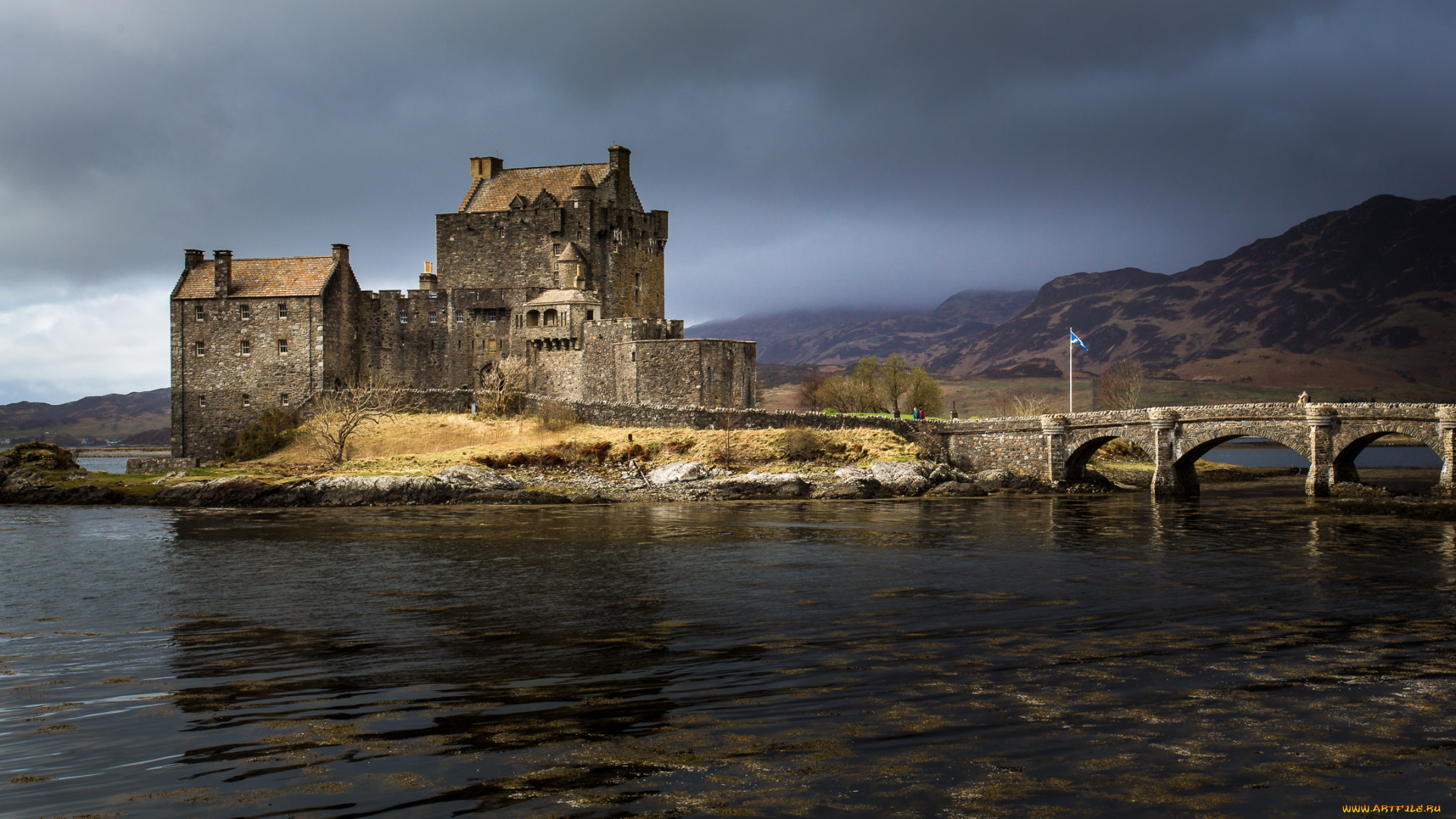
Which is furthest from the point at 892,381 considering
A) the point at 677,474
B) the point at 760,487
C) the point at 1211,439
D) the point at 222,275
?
the point at 222,275

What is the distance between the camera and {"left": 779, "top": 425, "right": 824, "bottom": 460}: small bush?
187ft

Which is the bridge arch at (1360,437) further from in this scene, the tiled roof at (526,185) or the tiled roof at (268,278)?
the tiled roof at (268,278)

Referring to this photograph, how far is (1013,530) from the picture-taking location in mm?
37844

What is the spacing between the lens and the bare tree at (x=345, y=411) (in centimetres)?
5962

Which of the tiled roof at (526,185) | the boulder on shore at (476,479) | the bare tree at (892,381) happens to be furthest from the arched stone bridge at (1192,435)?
the tiled roof at (526,185)

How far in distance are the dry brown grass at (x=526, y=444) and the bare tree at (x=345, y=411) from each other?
815 millimetres

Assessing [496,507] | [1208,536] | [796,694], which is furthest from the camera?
A: [496,507]

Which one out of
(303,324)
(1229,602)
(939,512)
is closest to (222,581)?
(1229,602)

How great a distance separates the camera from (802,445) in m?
57.2

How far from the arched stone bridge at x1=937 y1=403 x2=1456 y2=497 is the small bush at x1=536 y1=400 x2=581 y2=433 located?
73.7 feet

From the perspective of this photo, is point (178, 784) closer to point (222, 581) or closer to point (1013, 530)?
point (222, 581)

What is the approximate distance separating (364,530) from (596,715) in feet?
93.7

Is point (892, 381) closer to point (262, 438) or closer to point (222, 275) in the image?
point (262, 438)

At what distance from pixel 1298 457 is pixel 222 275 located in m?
150
